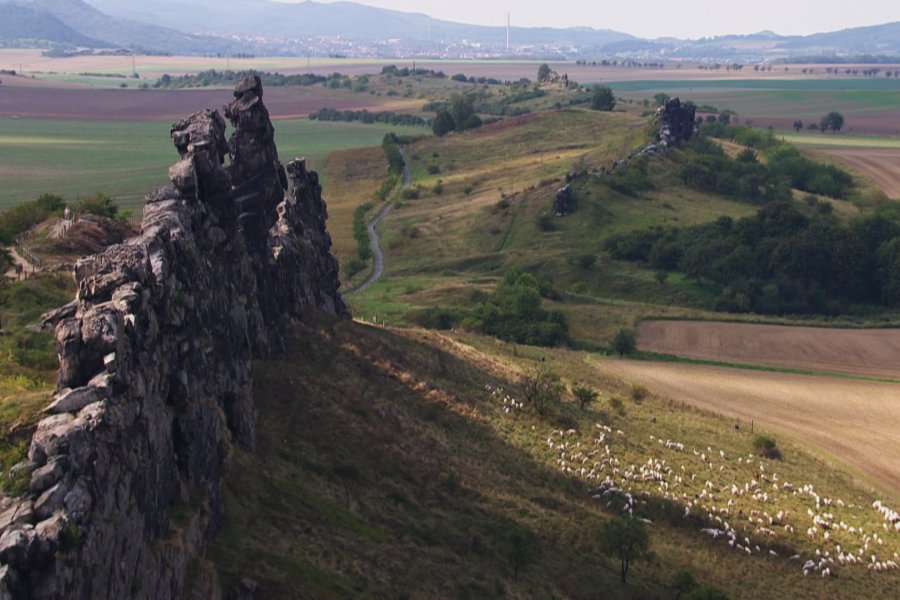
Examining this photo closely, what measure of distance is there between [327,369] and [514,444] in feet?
36.9

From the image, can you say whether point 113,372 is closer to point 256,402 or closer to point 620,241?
point 256,402

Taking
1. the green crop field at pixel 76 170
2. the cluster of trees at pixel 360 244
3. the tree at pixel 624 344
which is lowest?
the cluster of trees at pixel 360 244

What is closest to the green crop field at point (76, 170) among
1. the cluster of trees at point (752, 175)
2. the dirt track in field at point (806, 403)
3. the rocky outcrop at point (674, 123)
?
the rocky outcrop at point (674, 123)

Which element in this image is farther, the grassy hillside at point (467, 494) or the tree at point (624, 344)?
the tree at point (624, 344)

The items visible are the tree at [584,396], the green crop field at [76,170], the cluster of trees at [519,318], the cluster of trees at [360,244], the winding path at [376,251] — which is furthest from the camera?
the green crop field at [76,170]

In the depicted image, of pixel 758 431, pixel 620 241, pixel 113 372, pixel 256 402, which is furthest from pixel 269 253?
pixel 620 241

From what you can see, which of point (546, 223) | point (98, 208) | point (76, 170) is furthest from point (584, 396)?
point (76, 170)

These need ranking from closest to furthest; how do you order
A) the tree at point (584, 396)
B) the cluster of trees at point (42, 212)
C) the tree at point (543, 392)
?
the cluster of trees at point (42, 212)
the tree at point (543, 392)
the tree at point (584, 396)

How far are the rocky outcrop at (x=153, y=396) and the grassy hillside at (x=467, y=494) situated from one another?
244 centimetres

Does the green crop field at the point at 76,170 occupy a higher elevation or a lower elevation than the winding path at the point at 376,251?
higher

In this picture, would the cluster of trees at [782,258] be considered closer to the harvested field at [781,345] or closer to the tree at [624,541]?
the harvested field at [781,345]

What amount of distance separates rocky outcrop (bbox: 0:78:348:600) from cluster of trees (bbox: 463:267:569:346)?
53544 millimetres

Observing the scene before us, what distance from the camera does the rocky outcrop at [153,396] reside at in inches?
918

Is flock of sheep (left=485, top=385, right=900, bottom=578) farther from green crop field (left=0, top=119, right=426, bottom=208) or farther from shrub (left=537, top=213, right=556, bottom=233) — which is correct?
shrub (left=537, top=213, right=556, bottom=233)
